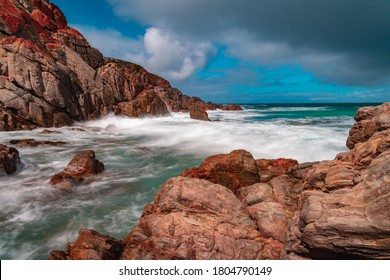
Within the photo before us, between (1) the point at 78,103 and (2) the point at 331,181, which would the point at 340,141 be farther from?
(1) the point at 78,103

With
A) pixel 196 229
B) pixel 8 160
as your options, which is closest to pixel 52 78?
pixel 8 160

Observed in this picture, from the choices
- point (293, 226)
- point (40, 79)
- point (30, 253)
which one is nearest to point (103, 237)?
point (30, 253)

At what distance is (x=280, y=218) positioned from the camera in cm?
926

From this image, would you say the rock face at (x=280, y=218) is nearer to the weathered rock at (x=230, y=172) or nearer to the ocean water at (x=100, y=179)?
the weathered rock at (x=230, y=172)

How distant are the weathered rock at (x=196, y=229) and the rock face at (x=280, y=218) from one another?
0.10ft

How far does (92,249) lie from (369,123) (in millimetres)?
11840

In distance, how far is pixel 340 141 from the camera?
30.5 meters

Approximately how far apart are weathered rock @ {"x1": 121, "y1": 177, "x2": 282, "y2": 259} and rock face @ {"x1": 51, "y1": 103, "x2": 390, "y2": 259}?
0.10ft

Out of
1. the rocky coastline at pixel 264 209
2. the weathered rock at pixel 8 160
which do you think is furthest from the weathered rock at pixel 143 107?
the rocky coastline at pixel 264 209

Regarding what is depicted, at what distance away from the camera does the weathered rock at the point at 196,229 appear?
816 cm

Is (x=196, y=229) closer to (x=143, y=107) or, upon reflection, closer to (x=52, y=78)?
(x=52, y=78)

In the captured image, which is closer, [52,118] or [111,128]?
[52,118]

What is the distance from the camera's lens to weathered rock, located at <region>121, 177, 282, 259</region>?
8156 millimetres

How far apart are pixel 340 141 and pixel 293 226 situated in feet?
87.5
